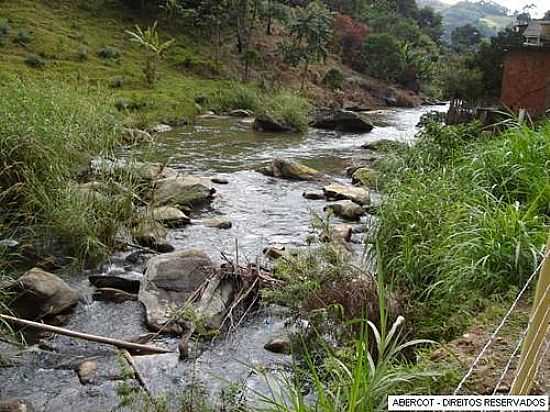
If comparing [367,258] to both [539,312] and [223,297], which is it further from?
[539,312]

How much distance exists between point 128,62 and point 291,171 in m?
15.0

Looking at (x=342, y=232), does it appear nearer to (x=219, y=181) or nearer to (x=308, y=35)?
(x=219, y=181)

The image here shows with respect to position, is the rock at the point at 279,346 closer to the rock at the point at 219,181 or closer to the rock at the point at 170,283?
the rock at the point at 170,283

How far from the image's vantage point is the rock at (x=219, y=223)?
23.9 ft

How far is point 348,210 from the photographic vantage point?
25.9 ft

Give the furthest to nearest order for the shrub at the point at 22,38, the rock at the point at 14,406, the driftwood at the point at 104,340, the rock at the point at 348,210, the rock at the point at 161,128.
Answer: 1. the shrub at the point at 22,38
2. the rock at the point at 161,128
3. the rock at the point at 348,210
4. the driftwood at the point at 104,340
5. the rock at the point at 14,406

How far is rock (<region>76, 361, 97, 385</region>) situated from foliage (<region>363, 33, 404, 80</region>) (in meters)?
34.5

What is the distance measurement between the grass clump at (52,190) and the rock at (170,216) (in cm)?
71

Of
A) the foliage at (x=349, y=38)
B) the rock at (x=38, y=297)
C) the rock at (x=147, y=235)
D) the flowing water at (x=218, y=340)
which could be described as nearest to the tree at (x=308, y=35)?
the foliage at (x=349, y=38)

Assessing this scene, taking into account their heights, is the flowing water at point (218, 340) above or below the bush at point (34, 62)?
below

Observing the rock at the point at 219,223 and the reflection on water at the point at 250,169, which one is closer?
the reflection on water at the point at 250,169

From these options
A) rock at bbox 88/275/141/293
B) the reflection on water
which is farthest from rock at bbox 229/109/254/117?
rock at bbox 88/275/141/293

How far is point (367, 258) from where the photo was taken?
4852 millimetres

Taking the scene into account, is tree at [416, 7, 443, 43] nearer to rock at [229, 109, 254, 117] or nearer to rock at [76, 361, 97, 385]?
rock at [229, 109, 254, 117]
